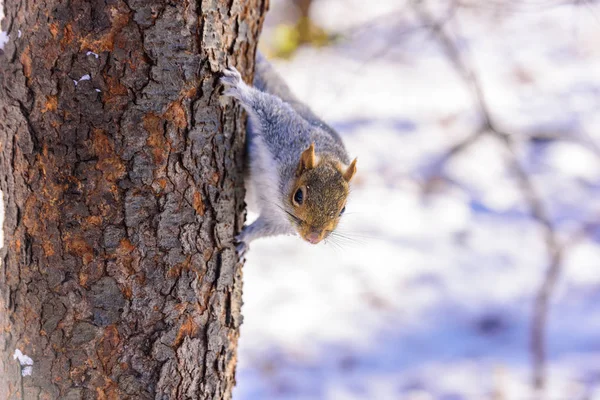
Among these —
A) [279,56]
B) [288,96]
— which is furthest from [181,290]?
[279,56]

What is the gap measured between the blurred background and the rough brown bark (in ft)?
3.79

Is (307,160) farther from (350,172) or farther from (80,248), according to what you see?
(80,248)

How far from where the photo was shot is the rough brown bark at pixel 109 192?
1.37 m

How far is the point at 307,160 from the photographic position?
2.08 meters

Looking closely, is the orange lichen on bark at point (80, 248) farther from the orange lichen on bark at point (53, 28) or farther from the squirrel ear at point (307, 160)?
the squirrel ear at point (307, 160)

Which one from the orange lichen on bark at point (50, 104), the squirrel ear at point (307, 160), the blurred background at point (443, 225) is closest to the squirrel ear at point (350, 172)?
the squirrel ear at point (307, 160)

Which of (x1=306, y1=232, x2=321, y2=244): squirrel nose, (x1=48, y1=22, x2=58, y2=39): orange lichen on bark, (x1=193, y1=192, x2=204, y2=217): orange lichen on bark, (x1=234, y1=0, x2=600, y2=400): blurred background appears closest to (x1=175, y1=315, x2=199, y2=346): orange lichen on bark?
(x1=193, y1=192, x2=204, y2=217): orange lichen on bark

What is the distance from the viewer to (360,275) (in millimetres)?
5262

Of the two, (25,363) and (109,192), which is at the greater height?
(109,192)

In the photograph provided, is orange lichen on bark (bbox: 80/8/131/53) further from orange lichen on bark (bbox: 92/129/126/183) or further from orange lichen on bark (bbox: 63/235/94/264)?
orange lichen on bark (bbox: 63/235/94/264)

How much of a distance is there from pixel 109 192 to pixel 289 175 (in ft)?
2.72

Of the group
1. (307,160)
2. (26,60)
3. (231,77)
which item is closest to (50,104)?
(26,60)

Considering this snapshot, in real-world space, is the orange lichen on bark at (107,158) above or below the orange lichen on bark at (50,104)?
below

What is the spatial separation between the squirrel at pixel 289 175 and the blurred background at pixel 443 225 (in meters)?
0.51
